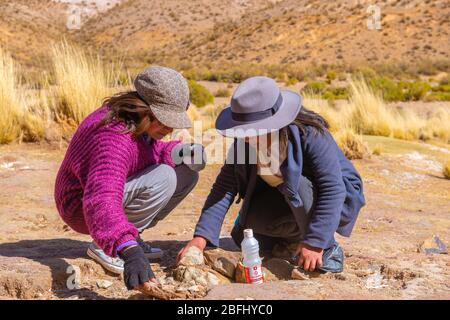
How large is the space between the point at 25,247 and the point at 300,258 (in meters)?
1.80

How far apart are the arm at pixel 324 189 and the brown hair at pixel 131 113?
77 centimetres

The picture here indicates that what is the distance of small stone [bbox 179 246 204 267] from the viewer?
360 cm

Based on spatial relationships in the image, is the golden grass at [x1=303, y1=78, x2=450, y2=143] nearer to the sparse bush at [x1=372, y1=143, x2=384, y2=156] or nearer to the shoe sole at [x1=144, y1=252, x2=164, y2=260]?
the sparse bush at [x1=372, y1=143, x2=384, y2=156]

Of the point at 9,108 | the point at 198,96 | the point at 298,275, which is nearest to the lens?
the point at 298,275

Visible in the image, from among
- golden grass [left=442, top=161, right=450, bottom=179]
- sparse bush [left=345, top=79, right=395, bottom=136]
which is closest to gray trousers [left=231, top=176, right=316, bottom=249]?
golden grass [left=442, top=161, right=450, bottom=179]

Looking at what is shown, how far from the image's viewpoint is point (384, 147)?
8.87 meters

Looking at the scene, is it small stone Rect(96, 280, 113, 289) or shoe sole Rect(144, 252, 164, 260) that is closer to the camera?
small stone Rect(96, 280, 113, 289)

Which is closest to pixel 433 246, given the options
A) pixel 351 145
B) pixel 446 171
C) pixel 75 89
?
pixel 446 171

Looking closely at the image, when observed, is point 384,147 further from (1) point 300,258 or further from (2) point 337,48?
(2) point 337,48

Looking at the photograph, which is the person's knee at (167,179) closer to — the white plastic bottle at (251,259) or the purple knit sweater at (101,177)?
the purple knit sweater at (101,177)

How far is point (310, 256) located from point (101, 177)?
3.45 ft

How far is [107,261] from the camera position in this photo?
375cm

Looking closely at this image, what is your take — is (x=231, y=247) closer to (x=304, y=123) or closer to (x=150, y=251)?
(x=150, y=251)

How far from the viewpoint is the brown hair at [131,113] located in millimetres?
3389
